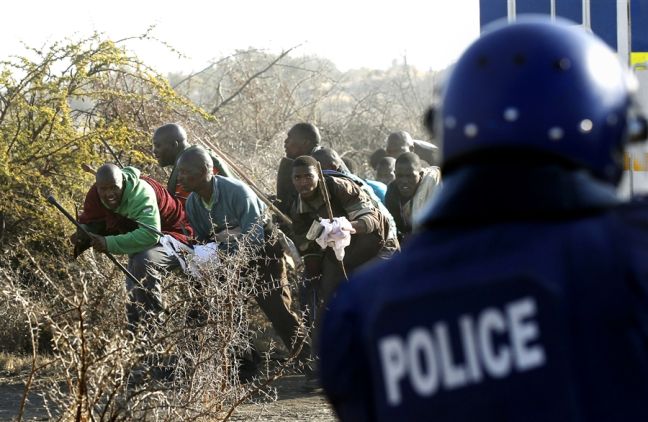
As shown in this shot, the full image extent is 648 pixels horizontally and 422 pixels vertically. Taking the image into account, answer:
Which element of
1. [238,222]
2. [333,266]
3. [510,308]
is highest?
[510,308]

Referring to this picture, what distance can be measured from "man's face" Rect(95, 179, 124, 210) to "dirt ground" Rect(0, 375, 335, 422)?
4.45ft

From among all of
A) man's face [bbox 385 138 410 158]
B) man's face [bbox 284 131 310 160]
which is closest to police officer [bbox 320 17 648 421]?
man's face [bbox 284 131 310 160]

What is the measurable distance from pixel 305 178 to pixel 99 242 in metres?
1.41

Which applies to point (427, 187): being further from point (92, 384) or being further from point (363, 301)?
point (363, 301)

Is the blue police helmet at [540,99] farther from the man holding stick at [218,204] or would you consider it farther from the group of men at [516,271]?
the man holding stick at [218,204]

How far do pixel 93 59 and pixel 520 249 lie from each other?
8.85 meters

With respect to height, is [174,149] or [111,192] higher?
[174,149]

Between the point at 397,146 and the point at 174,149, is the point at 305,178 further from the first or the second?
the point at 397,146

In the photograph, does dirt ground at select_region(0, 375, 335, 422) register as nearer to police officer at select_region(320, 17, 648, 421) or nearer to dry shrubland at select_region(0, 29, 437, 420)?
dry shrubland at select_region(0, 29, 437, 420)

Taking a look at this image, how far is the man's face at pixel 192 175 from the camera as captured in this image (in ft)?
28.0

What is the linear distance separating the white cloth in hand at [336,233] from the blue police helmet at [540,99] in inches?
252

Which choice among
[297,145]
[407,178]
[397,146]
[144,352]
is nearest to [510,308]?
[144,352]

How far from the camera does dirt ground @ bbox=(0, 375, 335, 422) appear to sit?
25.0 feet

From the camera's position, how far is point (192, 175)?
27.9 feet
